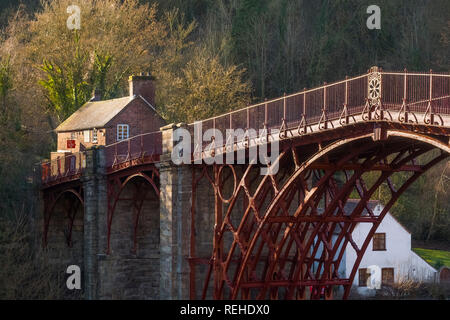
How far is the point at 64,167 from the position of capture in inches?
1537

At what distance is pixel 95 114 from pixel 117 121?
2.44 meters

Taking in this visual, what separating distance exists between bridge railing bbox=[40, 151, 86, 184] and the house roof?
386 centimetres

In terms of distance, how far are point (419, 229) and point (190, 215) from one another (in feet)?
85.8

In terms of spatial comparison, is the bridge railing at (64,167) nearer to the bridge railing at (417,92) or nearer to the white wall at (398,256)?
the white wall at (398,256)

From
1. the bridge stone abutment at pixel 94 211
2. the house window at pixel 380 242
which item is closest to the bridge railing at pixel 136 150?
the bridge stone abutment at pixel 94 211

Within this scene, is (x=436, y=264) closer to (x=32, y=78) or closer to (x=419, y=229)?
(x=419, y=229)

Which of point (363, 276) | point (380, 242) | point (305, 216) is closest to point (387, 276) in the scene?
point (363, 276)

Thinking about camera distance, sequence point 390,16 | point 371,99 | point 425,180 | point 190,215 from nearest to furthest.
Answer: point 371,99 < point 190,215 < point 425,180 < point 390,16

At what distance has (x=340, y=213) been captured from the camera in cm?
2528

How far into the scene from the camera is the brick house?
142 ft

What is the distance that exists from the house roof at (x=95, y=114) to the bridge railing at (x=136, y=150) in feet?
25.9

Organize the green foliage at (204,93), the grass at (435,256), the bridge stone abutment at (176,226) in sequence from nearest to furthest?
the bridge stone abutment at (176,226), the grass at (435,256), the green foliage at (204,93)

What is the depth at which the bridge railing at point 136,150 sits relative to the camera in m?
31.5

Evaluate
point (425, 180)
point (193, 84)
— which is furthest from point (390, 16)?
point (193, 84)
